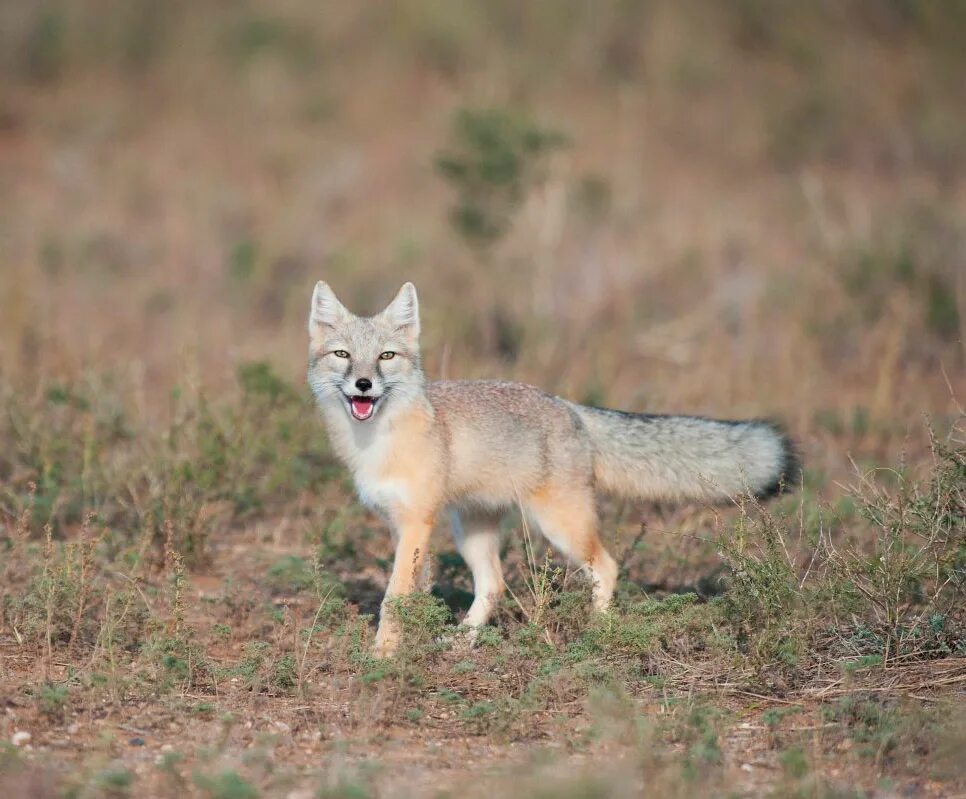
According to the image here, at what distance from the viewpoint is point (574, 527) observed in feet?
21.0

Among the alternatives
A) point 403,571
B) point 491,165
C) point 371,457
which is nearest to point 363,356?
point 371,457

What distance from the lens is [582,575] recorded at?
6.38 m

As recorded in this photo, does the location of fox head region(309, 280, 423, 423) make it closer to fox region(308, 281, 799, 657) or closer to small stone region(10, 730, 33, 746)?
fox region(308, 281, 799, 657)

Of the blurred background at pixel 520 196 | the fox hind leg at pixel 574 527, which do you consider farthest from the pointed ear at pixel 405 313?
the blurred background at pixel 520 196

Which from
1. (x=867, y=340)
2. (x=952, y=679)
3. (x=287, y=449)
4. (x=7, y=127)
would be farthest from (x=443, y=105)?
(x=952, y=679)

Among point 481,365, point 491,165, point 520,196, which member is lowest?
point 481,365

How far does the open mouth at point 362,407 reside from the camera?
Result: 6.04 m

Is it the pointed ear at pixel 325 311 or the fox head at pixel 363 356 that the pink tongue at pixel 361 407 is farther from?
the pointed ear at pixel 325 311

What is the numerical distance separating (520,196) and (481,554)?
265 inches

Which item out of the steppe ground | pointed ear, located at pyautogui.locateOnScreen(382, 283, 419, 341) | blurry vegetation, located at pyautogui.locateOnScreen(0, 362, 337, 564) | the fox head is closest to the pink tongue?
the fox head

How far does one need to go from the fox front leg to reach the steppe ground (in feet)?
0.46

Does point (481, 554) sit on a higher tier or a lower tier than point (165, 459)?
lower

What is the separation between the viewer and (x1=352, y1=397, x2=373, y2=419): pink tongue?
6.03 metres

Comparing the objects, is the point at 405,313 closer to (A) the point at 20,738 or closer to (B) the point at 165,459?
(B) the point at 165,459
